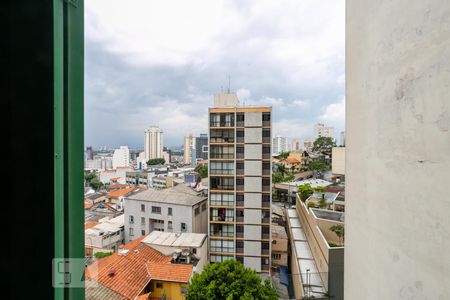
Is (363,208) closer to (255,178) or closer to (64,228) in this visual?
(64,228)

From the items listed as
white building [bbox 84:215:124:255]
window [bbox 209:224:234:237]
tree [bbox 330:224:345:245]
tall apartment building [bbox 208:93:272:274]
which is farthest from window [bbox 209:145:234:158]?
white building [bbox 84:215:124:255]

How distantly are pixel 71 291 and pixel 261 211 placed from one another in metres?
8.23

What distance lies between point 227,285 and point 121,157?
28.3m

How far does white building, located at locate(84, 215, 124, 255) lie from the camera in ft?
27.1

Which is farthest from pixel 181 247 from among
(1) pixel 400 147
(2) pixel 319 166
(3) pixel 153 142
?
(3) pixel 153 142

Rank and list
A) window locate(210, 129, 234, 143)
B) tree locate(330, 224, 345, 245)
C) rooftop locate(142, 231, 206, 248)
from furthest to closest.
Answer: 1. window locate(210, 129, 234, 143)
2. rooftop locate(142, 231, 206, 248)
3. tree locate(330, 224, 345, 245)

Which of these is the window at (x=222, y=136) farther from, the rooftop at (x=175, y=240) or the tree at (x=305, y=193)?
the tree at (x=305, y=193)

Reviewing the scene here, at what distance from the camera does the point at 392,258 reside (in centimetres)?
88

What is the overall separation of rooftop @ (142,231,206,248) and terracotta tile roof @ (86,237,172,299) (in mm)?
453

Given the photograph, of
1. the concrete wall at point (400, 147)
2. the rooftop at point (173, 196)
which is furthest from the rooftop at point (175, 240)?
the concrete wall at point (400, 147)

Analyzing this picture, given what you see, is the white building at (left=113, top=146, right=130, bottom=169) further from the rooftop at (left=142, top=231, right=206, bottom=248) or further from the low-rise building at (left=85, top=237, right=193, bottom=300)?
the low-rise building at (left=85, top=237, right=193, bottom=300)

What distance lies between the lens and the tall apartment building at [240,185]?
8.25 m

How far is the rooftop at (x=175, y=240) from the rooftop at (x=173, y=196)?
1542 mm
